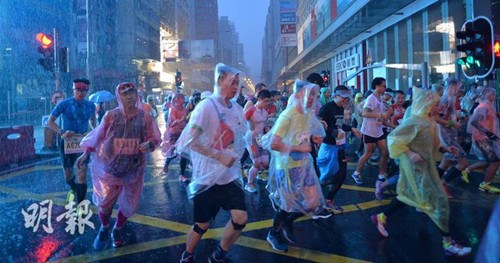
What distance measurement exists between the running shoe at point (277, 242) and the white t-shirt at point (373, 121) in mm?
3290

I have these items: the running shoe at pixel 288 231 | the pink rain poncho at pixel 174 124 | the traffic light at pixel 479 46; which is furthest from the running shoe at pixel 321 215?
the traffic light at pixel 479 46

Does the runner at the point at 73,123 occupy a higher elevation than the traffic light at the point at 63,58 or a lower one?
lower

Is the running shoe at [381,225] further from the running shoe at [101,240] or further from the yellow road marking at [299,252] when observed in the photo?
the running shoe at [101,240]

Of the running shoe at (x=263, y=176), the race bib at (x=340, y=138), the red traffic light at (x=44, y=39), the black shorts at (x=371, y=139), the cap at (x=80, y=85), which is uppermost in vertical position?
the red traffic light at (x=44, y=39)

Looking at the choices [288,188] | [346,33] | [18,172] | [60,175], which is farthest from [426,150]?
[346,33]

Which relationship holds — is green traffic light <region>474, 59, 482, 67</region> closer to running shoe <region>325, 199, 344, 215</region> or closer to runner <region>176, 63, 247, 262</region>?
running shoe <region>325, 199, 344, 215</region>

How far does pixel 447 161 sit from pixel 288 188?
3.17 m

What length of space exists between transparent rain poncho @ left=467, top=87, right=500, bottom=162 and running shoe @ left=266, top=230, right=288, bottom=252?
Answer: 3658 millimetres

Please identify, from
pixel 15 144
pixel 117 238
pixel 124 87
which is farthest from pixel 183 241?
pixel 15 144

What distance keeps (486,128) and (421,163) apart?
2.69 metres

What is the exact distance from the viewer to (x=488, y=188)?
612cm

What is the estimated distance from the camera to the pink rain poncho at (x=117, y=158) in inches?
164

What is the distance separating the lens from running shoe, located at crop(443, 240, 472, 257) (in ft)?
12.4

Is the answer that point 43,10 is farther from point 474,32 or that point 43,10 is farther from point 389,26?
point 474,32
